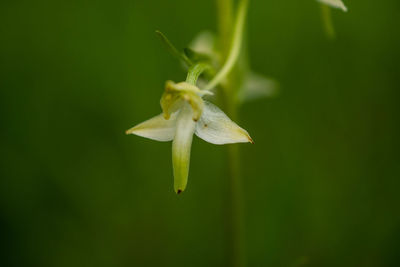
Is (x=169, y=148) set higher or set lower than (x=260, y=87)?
lower

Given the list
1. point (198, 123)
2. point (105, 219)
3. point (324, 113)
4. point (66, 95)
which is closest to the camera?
point (198, 123)

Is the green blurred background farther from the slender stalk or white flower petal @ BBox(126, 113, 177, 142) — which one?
white flower petal @ BBox(126, 113, 177, 142)

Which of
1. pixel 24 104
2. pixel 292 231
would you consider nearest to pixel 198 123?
pixel 292 231

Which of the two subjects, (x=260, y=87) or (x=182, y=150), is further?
(x=260, y=87)

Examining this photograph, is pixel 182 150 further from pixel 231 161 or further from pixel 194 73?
pixel 231 161

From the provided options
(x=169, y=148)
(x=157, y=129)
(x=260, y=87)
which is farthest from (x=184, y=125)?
(x=169, y=148)

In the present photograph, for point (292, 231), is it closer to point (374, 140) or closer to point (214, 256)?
point (214, 256)
